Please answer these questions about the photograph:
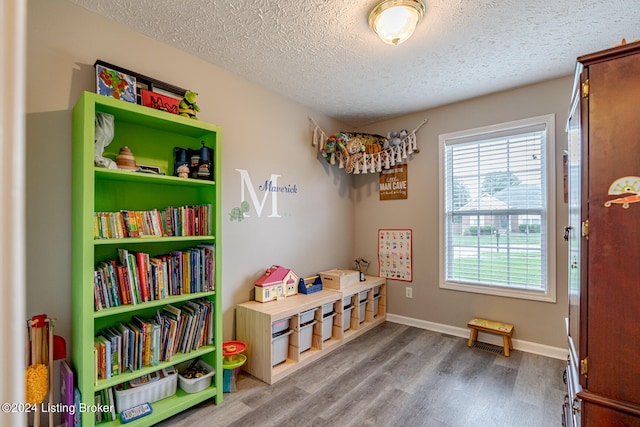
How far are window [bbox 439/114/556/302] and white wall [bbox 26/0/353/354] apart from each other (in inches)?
50.0

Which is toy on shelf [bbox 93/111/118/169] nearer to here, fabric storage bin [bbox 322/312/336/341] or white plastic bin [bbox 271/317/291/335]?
white plastic bin [bbox 271/317/291/335]

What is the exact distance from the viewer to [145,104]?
1884 millimetres

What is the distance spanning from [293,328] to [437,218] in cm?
191

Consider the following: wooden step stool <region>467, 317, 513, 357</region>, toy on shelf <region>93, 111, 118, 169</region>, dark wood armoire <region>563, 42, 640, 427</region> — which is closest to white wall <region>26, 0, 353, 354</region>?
toy on shelf <region>93, 111, 118, 169</region>

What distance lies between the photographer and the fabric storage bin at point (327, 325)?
9.22ft

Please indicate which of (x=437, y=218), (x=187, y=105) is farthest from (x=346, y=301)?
(x=187, y=105)

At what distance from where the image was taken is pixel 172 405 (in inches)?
73.0

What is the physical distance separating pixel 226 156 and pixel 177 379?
165 cm

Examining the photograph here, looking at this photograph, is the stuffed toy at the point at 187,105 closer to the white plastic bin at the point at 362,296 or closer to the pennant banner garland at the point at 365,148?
the pennant banner garland at the point at 365,148

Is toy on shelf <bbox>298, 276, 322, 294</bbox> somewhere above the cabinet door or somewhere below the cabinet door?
below

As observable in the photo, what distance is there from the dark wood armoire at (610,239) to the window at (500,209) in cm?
187

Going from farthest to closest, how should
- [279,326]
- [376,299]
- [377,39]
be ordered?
[376,299], [279,326], [377,39]

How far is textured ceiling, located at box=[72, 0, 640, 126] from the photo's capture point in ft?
5.86

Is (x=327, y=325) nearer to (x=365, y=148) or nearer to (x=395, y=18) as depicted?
(x=365, y=148)
